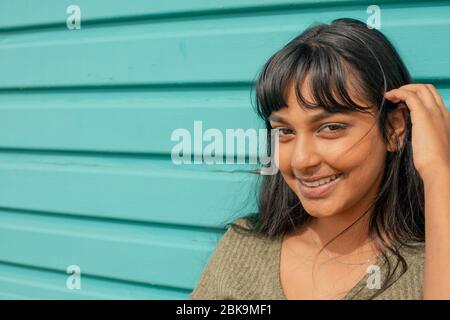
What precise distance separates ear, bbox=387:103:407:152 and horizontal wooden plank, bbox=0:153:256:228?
67cm

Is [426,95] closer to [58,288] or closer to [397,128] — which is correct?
[397,128]

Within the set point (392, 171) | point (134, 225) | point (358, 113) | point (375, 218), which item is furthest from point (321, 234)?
point (134, 225)

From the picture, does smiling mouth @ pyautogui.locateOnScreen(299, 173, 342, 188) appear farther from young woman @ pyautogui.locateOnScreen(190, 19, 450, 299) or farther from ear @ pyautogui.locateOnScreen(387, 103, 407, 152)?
ear @ pyautogui.locateOnScreen(387, 103, 407, 152)

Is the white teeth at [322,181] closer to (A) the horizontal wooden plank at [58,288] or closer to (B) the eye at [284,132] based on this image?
(B) the eye at [284,132]

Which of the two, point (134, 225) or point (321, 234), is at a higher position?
point (134, 225)

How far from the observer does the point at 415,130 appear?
1.44 m

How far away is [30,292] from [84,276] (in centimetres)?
33

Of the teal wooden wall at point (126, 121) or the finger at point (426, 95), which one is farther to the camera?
the teal wooden wall at point (126, 121)

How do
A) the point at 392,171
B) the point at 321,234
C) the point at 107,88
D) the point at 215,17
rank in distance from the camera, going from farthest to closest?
the point at 107,88 → the point at 215,17 → the point at 321,234 → the point at 392,171

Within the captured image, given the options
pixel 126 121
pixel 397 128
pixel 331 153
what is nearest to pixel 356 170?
pixel 331 153

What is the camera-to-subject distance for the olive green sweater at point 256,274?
1.49 metres

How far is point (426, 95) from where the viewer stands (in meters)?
1.47

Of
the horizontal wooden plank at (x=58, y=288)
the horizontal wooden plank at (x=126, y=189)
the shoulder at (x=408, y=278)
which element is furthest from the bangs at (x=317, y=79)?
the horizontal wooden plank at (x=58, y=288)
